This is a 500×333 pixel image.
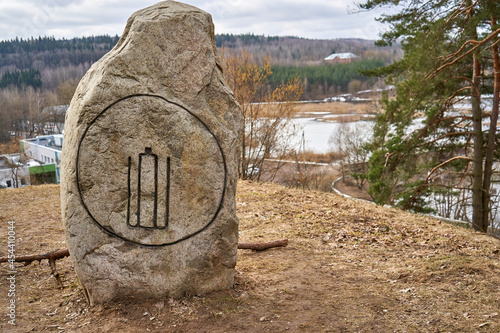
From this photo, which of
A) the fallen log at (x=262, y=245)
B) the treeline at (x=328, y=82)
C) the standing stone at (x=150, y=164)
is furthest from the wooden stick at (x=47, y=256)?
the treeline at (x=328, y=82)

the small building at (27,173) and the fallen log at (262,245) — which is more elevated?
the fallen log at (262,245)

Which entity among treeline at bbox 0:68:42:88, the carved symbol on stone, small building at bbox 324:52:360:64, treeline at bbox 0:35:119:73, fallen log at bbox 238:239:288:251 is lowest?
fallen log at bbox 238:239:288:251

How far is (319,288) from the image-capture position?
493cm

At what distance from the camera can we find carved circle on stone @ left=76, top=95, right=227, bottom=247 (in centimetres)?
421

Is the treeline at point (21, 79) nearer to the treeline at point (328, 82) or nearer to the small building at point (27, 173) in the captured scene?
the small building at point (27, 173)

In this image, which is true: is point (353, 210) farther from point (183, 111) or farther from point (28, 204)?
point (28, 204)

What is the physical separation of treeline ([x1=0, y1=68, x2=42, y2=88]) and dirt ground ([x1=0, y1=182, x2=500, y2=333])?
44466 mm

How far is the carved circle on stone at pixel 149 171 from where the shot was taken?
421cm

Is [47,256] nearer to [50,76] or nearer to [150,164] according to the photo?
[150,164]

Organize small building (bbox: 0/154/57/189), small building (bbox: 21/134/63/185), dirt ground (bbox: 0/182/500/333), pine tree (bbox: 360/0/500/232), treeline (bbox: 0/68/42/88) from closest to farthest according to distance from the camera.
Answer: dirt ground (bbox: 0/182/500/333)
pine tree (bbox: 360/0/500/232)
small building (bbox: 0/154/57/189)
small building (bbox: 21/134/63/185)
treeline (bbox: 0/68/42/88)

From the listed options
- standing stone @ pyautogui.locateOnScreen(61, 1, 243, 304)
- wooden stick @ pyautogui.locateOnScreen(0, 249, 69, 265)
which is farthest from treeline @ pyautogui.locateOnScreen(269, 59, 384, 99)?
standing stone @ pyautogui.locateOnScreen(61, 1, 243, 304)

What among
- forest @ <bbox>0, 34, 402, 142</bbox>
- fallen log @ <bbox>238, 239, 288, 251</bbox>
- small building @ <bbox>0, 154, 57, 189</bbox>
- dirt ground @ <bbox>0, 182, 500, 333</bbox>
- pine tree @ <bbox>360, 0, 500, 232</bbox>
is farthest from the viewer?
forest @ <bbox>0, 34, 402, 142</bbox>

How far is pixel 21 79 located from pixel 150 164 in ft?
162

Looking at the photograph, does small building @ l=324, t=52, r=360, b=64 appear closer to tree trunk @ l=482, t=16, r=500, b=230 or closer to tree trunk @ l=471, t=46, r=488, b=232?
tree trunk @ l=471, t=46, r=488, b=232
